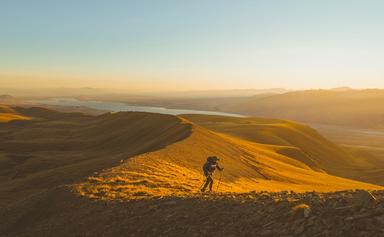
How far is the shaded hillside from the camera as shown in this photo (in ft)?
104

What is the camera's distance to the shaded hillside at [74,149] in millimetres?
31719

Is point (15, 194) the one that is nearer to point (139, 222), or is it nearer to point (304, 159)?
point (139, 222)

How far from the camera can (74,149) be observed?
52906 millimetres

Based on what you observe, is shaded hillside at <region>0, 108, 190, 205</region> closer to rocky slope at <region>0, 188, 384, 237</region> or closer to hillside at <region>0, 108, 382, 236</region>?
hillside at <region>0, 108, 382, 236</region>

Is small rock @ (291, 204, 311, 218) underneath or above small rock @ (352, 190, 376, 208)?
underneath

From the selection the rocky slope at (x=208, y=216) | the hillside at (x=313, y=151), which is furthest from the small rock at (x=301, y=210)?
the hillside at (x=313, y=151)

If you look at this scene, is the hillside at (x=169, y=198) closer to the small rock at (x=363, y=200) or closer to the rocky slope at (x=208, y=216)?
the rocky slope at (x=208, y=216)

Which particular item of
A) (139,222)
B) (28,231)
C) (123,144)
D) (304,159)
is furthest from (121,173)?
(304,159)

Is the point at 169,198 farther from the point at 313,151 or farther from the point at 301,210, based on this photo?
the point at 313,151

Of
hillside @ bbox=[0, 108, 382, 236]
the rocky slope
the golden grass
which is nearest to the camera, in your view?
the rocky slope

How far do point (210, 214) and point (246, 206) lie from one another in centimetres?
125

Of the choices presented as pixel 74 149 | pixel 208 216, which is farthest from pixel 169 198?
pixel 74 149

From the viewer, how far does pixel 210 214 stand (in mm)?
13000

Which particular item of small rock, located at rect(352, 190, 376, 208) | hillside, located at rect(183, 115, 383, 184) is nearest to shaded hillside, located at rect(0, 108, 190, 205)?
hillside, located at rect(183, 115, 383, 184)
